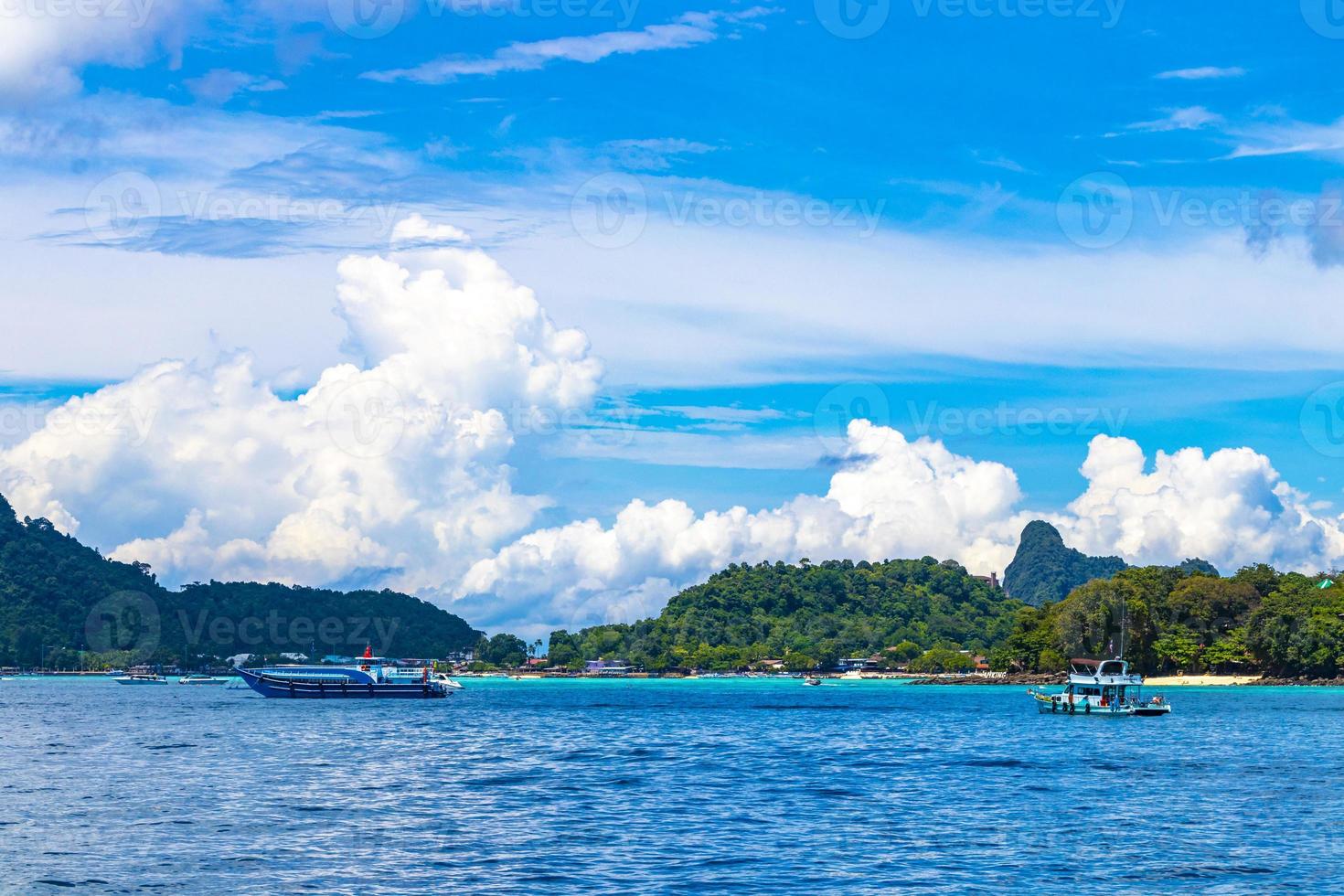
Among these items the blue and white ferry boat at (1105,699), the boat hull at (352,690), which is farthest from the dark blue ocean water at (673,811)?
the boat hull at (352,690)

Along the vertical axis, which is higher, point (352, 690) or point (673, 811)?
point (673, 811)

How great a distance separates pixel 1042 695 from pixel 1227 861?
111282 millimetres

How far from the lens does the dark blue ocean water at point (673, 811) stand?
48.1 m

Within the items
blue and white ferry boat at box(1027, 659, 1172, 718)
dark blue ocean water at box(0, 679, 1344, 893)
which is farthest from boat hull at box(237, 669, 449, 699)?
blue and white ferry boat at box(1027, 659, 1172, 718)

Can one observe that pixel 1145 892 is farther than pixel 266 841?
No

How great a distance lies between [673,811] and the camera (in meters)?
65.4

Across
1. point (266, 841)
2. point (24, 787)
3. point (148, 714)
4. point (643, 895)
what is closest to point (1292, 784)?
point (643, 895)

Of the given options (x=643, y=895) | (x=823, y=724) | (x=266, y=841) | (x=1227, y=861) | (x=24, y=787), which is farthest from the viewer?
(x=823, y=724)

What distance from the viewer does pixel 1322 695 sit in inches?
7687

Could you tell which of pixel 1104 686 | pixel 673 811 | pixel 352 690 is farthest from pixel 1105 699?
pixel 352 690

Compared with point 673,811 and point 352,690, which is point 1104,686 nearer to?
point 673,811

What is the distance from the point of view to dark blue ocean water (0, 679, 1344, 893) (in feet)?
158

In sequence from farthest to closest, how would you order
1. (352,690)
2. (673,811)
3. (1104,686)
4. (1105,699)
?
1. (352,690)
2. (1105,699)
3. (1104,686)
4. (673,811)

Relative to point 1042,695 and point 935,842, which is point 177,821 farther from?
point 1042,695
